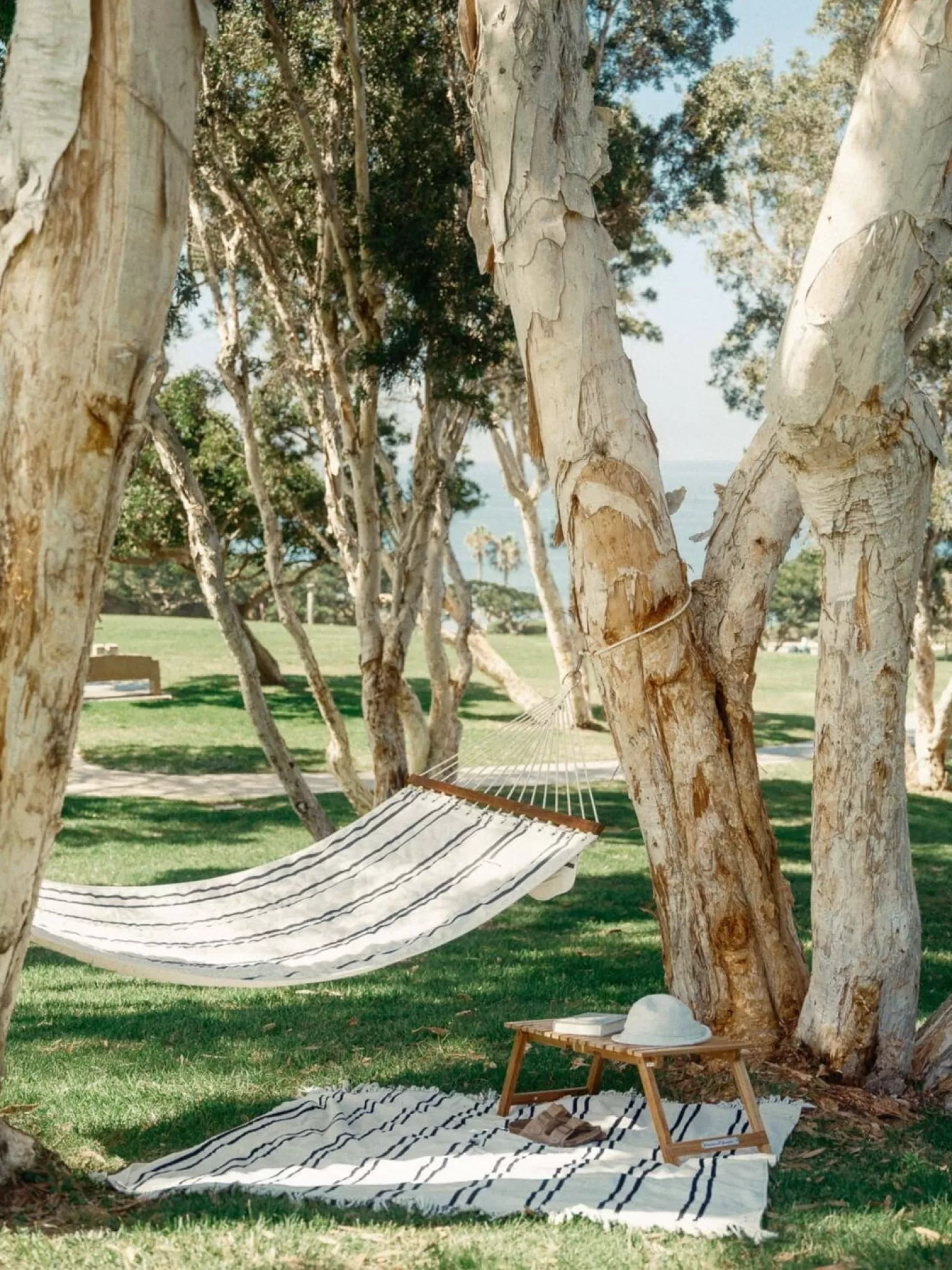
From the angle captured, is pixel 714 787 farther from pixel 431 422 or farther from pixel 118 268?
pixel 431 422

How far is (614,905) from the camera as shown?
22.2 feet

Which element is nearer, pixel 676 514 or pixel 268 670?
pixel 676 514

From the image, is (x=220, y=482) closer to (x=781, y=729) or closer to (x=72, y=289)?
(x=781, y=729)

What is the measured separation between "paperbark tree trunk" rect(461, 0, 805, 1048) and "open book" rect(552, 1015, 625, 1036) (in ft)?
1.54

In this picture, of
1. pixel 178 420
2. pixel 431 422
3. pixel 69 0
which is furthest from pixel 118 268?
pixel 178 420

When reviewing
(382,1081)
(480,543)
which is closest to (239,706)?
(382,1081)

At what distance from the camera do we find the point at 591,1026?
3119 mm

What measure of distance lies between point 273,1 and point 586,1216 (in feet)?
19.7

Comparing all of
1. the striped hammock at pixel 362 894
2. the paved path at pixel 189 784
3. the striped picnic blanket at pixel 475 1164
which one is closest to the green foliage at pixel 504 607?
the paved path at pixel 189 784

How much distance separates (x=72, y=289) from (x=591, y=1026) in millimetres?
1945

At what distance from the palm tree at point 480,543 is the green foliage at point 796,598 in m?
9.16

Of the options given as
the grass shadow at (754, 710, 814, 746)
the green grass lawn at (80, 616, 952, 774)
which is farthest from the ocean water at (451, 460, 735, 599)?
the grass shadow at (754, 710, 814, 746)

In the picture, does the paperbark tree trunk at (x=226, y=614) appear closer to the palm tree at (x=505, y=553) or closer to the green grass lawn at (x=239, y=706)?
the green grass lawn at (x=239, y=706)

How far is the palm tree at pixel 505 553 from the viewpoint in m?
36.8
